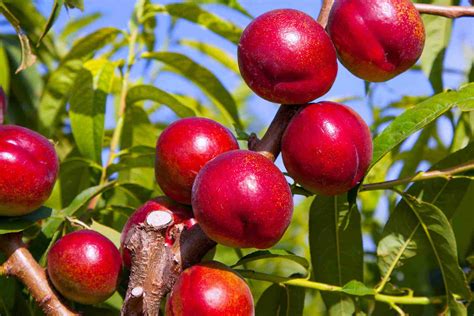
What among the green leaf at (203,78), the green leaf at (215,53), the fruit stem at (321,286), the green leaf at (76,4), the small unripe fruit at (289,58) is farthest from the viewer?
the green leaf at (215,53)

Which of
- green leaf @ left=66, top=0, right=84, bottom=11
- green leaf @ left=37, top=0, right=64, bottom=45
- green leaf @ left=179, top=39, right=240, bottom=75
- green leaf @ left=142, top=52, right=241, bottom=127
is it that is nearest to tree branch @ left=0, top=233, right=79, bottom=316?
green leaf @ left=37, top=0, right=64, bottom=45

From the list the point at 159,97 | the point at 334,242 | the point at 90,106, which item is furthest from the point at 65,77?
the point at 334,242

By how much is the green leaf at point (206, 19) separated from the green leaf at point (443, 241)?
3.57ft

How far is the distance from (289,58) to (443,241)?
0.67 metres

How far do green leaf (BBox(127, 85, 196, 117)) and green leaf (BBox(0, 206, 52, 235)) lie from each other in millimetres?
761

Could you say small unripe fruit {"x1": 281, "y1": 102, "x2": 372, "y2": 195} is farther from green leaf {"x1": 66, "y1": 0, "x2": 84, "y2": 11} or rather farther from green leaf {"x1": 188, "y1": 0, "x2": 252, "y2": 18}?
green leaf {"x1": 188, "y1": 0, "x2": 252, "y2": 18}

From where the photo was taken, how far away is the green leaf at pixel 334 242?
6.64ft

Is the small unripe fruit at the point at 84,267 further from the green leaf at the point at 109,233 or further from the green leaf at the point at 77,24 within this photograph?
the green leaf at the point at 77,24

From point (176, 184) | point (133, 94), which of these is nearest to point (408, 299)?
point (176, 184)

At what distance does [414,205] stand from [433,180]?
0.14 meters

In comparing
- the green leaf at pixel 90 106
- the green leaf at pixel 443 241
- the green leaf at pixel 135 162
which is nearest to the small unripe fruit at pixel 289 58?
the green leaf at pixel 443 241

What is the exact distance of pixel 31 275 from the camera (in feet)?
5.68

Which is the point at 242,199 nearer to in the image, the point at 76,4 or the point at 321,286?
the point at 321,286

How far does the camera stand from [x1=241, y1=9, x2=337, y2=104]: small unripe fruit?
159 cm
